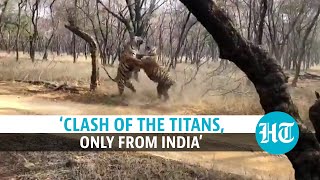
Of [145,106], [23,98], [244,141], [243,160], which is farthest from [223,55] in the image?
[23,98]

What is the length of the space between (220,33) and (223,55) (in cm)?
15

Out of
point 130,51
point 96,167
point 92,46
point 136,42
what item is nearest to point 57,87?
point 92,46

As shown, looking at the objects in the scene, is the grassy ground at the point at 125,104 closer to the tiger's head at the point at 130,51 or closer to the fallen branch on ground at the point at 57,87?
the fallen branch on ground at the point at 57,87

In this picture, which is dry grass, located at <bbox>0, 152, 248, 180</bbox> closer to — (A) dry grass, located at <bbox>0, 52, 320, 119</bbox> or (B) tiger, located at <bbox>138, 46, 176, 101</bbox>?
(A) dry grass, located at <bbox>0, 52, 320, 119</bbox>

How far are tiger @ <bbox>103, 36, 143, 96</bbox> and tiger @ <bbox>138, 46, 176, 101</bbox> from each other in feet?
0.47

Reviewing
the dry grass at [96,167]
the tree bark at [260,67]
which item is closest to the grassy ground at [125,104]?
the dry grass at [96,167]

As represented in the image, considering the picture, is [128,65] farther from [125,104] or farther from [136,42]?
[125,104]

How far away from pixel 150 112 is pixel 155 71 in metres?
1.36

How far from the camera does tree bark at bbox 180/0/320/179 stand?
8.04 ft

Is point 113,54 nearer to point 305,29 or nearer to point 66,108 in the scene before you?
point 66,108

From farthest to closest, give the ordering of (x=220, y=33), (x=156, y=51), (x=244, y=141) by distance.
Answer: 1. (x=156, y=51)
2. (x=244, y=141)
3. (x=220, y=33)

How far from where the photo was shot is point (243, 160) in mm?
4074

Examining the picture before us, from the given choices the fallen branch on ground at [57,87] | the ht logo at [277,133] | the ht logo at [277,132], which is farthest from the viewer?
the fallen branch on ground at [57,87]

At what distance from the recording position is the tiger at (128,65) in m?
6.22
